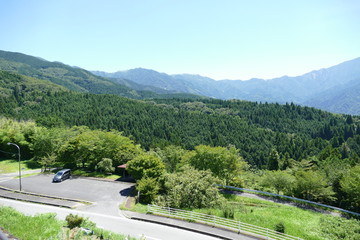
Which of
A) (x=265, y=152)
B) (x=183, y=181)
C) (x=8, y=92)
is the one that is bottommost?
(x=265, y=152)

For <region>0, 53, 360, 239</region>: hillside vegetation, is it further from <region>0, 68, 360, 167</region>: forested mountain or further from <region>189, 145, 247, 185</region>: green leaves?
<region>0, 68, 360, 167</region>: forested mountain

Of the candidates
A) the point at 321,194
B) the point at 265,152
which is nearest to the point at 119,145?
Result: the point at 321,194

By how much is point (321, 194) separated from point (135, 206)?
872 inches

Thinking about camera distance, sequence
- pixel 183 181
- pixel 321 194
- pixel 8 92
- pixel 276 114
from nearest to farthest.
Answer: pixel 183 181
pixel 321 194
pixel 8 92
pixel 276 114

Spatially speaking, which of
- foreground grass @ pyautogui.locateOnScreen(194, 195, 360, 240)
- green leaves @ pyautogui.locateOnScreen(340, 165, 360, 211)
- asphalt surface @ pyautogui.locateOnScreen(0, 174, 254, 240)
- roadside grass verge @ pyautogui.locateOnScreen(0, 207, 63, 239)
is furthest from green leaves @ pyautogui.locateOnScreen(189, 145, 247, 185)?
roadside grass verge @ pyautogui.locateOnScreen(0, 207, 63, 239)

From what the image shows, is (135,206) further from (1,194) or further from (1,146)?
(1,146)

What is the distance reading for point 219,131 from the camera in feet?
376

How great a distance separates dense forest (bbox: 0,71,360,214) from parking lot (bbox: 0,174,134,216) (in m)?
3.14

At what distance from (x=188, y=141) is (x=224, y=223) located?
86.6 m

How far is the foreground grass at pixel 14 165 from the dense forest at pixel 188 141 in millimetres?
1937

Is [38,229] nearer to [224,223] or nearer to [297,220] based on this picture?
[224,223]

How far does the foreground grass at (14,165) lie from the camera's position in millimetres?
39219

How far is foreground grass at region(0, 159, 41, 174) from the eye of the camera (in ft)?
129

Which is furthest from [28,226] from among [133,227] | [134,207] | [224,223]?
[224,223]
